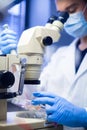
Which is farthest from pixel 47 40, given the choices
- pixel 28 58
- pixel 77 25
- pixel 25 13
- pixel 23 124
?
pixel 25 13

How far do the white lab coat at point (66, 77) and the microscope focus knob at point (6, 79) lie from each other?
2.08 ft

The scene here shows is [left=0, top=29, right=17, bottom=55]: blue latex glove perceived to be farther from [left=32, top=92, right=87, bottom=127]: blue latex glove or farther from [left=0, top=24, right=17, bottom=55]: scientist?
[left=32, top=92, right=87, bottom=127]: blue latex glove

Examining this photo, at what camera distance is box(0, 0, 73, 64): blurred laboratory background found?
182 cm

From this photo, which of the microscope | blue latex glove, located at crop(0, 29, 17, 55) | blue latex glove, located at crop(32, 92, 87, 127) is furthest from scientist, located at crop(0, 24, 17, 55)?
blue latex glove, located at crop(32, 92, 87, 127)

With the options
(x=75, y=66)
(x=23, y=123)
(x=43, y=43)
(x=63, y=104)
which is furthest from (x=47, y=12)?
(x=23, y=123)

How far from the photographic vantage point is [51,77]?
1.71 m

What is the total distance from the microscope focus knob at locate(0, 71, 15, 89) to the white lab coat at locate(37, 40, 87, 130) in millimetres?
633

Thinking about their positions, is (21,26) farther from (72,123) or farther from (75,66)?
(72,123)

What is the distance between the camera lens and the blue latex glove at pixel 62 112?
1184 mm

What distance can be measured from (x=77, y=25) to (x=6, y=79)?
2.64 ft

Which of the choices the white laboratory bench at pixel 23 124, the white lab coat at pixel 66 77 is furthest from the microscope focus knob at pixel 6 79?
the white lab coat at pixel 66 77

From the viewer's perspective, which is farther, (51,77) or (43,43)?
(51,77)

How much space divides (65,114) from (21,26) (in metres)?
0.89

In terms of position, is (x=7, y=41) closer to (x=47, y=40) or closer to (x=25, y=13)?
(x=47, y=40)
